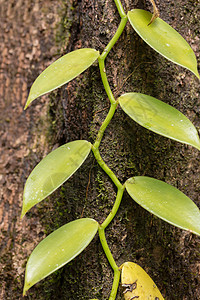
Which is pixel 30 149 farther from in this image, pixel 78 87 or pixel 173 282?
pixel 173 282

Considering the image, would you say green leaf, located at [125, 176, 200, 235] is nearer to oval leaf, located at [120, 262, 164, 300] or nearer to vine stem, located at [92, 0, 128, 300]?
vine stem, located at [92, 0, 128, 300]

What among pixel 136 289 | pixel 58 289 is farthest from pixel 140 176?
pixel 58 289

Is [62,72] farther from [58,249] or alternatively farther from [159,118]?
[58,249]

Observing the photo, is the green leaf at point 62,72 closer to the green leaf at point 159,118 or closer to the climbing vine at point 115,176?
the climbing vine at point 115,176

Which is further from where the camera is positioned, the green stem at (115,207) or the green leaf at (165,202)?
the green stem at (115,207)

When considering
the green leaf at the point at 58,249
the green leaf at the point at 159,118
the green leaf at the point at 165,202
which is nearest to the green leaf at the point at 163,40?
the green leaf at the point at 159,118

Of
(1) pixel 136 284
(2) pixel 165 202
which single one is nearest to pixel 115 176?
(2) pixel 165 202

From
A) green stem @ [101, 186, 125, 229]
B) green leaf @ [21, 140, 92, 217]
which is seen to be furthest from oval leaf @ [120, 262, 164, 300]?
green leaf @ [21, 140, 92, 217]
